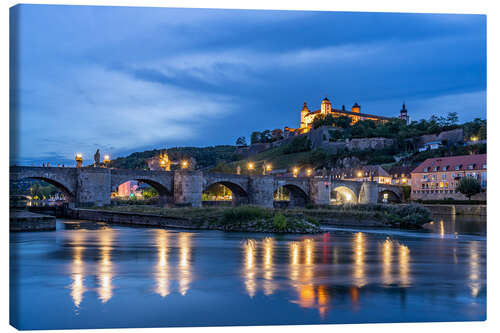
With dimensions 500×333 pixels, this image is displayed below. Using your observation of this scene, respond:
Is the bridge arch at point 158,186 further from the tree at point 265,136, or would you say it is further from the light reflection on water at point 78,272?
the tree at point 265,136

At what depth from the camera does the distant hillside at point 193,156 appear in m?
96.8

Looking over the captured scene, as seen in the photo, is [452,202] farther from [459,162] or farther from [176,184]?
[176,184]

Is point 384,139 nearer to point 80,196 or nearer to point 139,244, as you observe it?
point 80,196

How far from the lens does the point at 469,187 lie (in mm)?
44031

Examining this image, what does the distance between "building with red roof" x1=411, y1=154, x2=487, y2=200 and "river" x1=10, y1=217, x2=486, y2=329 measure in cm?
3489

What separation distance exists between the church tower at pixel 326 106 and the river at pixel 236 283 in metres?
102

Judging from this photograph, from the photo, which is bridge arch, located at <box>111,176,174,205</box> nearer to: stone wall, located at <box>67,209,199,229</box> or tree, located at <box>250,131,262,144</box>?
stone wall, located at <box>67,209,199,229</box>

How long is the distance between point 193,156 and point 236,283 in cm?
9669

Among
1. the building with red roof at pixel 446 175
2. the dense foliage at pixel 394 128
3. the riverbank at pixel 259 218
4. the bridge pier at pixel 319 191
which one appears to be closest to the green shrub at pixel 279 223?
the riverbank at pixel 259 218

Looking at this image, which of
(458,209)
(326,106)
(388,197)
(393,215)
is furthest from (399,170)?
(326,106)

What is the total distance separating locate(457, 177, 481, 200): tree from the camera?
4412 centimetres

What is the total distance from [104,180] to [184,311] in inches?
1036

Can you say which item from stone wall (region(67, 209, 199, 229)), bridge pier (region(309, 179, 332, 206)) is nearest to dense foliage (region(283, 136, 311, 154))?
bridge pier (region(309, 179, 332, 206))
